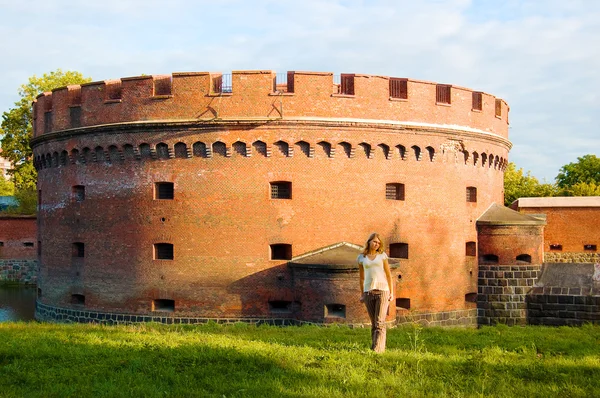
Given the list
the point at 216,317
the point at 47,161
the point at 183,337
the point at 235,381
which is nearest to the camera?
the point at 235,381

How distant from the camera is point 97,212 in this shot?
59.3 feet

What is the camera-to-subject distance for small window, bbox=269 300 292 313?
16703mm

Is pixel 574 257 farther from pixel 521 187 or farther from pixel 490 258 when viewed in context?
pixel 521 187

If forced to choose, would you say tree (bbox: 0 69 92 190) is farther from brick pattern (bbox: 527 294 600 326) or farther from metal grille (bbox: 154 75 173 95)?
brick pattern (bbox: 527 294 600 326)

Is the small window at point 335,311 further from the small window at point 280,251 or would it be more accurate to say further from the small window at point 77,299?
the small window at point 77,299

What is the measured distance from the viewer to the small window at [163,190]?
1736 centimetres

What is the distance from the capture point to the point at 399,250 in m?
18.1

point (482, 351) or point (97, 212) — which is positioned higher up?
point (97, 212)

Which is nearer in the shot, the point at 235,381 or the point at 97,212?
the point at 235,381

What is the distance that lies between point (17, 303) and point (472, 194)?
60.6 feet

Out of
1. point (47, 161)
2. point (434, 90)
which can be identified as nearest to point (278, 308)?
point (434, 90)

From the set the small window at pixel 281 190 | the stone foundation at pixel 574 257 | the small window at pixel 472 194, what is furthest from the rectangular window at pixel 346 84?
the stone foundation at pixel 574 257

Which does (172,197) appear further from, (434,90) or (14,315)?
(14,315)

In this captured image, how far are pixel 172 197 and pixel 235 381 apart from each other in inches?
415
